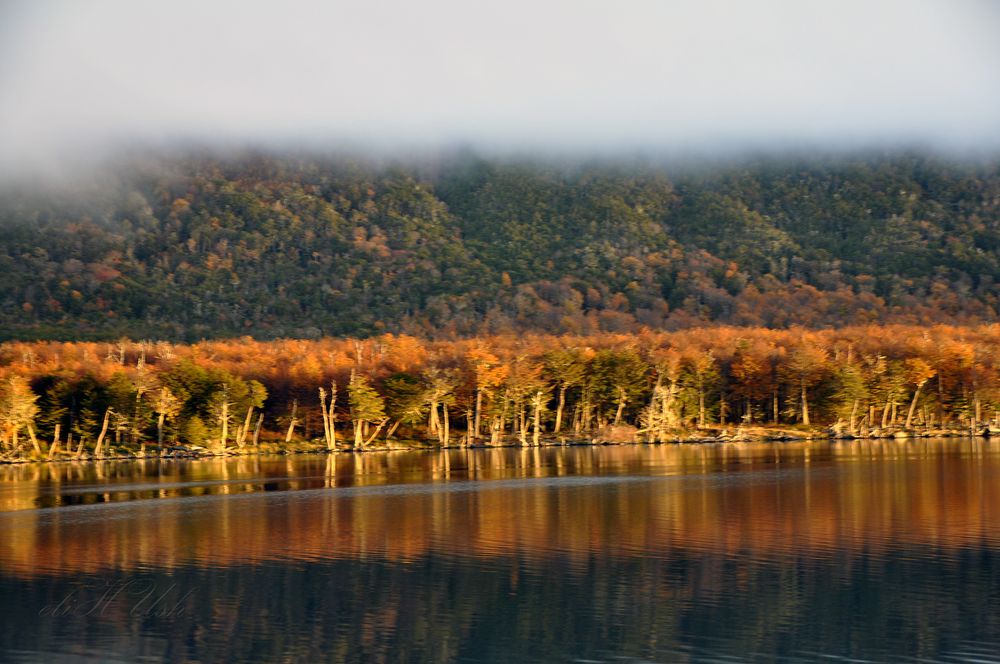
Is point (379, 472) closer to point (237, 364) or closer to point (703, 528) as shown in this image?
point (703, 528)

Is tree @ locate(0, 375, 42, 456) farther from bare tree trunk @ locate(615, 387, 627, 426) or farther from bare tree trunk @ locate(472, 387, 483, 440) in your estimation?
bare tree trunk @ locate(615, 387, 627, 426)

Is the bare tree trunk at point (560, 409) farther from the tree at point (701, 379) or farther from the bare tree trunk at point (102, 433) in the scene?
the bare tree trunk at point (102, 433)

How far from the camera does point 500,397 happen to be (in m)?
130

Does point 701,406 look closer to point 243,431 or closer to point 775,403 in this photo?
point 775,403

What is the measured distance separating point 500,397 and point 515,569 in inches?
3306

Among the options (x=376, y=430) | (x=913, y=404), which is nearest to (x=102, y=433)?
(x=376, y=430)

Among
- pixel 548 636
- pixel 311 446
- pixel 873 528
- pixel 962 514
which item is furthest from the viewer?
pixel 311 446

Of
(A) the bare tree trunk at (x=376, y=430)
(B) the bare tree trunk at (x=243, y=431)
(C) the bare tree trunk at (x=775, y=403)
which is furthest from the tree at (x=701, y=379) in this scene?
(B) the bare tree trunk at (x=243, y=431)

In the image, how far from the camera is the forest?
11769 cm

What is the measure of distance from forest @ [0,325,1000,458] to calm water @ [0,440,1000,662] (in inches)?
1410

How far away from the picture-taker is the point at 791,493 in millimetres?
68062

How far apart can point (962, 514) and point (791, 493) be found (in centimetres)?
1205

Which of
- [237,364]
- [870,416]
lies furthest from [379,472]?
[870,416]

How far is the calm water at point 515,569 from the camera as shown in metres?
34.7
